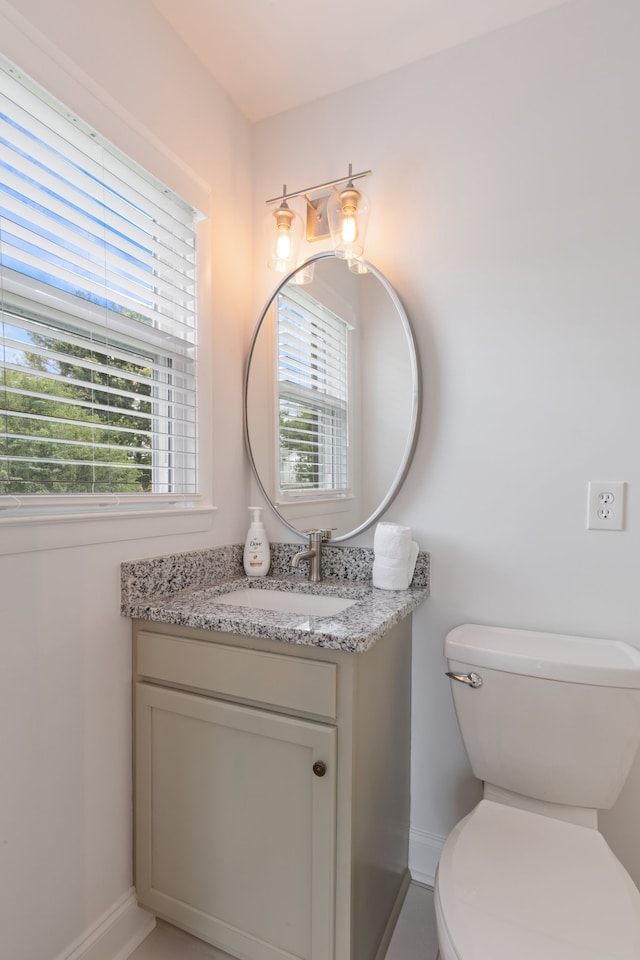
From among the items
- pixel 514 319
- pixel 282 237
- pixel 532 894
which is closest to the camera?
pixel 532 894

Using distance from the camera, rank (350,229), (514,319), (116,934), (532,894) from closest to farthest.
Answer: (532,894) → (116,934) → (514,319) → (350,229)

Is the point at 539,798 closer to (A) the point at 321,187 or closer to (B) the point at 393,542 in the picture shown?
(B) the point at 393,542

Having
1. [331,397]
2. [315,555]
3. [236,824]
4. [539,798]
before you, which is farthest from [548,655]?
[331,397]

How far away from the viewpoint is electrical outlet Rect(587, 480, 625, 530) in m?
1.21

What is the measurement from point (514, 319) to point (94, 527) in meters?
1.20

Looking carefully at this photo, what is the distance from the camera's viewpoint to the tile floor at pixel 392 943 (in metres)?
1.21

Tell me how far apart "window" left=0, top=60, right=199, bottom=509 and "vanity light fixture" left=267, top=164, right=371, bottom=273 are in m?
0.28

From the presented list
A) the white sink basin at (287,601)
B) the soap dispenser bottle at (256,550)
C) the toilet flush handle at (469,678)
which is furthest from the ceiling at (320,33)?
the toilet flush handle at (469,678)

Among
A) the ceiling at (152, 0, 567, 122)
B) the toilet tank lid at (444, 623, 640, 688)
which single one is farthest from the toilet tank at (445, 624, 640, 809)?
the ceiling at (152, 0, 567, 122)

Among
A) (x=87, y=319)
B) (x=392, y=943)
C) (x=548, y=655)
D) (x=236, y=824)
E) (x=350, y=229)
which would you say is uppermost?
(x=350, y=229)

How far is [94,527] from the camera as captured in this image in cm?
114

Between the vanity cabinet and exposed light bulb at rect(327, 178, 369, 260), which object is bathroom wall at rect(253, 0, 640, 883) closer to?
exposed light bulb at rect(327, 178, 369, 260)

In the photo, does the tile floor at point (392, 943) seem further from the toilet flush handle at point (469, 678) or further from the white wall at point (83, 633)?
the toilet flush handle at point (469, 678)

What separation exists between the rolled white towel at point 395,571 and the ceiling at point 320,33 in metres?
1.42
